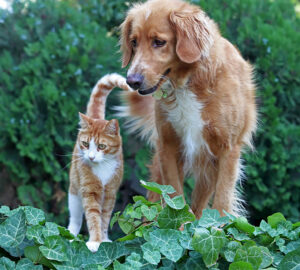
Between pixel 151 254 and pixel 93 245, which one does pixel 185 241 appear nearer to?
pixel 151 254

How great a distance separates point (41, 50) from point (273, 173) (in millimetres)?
2877

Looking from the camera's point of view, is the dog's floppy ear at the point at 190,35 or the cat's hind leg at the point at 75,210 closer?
the dog's floppy ear at the point at 190,35

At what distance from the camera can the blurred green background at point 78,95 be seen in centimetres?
523

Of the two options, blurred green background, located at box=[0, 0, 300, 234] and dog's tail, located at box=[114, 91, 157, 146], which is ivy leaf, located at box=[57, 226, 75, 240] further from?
blurred green background, located at box=[0, 0, 300, 234]

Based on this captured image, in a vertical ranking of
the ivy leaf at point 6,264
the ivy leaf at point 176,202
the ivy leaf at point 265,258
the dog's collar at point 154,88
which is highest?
the dog's collar at point 154,88

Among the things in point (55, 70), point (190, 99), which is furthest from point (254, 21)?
point (190, 99)

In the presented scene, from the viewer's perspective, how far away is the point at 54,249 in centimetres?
232

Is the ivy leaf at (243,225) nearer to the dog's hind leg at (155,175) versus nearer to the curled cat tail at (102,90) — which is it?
the curled cat tail at (102,90)

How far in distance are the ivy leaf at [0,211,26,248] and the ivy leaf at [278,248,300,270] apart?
1.22 m

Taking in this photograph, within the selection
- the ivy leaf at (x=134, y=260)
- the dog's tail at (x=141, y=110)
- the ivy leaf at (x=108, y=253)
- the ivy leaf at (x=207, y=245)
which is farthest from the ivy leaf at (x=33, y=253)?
the dog's tail at (x=141, y=110)

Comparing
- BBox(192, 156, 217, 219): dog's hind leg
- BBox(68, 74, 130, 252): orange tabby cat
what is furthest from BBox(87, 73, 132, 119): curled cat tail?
BBox(192, 156, 217, 219): dog's hind leg

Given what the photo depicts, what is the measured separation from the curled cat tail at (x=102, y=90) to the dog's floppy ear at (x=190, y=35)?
1.70 ft

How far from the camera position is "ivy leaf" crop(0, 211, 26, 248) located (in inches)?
92.2

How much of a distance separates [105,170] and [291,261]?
5.25 feet
